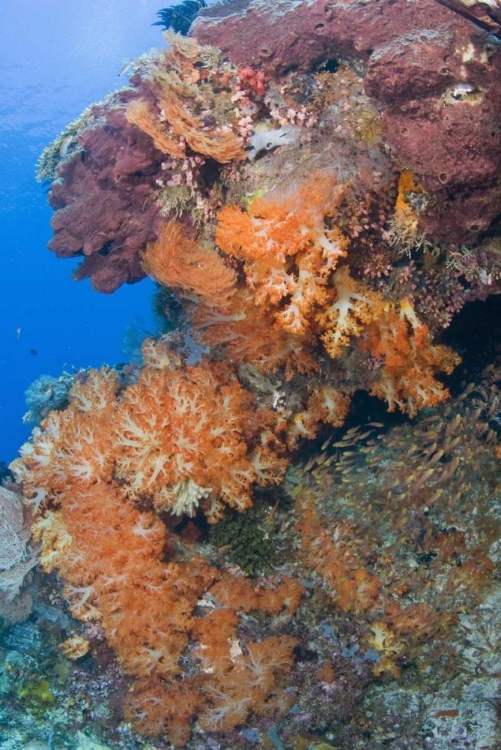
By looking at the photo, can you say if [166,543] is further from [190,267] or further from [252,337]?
[190,267]

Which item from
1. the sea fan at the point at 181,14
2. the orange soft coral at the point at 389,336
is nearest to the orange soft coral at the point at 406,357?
the orange soft coral at the point at 389,336

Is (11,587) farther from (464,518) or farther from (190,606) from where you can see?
(464,518)

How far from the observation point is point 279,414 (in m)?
6.13

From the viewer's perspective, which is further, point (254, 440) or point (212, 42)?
point (254, 440)

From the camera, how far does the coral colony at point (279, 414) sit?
460 centimetres

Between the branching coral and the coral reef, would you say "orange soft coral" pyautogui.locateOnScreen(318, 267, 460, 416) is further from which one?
the branching coral

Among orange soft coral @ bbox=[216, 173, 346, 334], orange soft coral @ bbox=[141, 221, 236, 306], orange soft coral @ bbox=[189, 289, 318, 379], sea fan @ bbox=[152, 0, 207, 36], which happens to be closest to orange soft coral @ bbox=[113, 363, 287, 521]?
orange soft coral @ bbox=[189, 289, 318, 379]

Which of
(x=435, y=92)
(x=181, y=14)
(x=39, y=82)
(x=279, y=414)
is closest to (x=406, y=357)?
(x=279, y=414)

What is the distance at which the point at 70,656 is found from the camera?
20.7ft

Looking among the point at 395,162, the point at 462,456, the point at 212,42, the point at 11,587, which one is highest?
the point at 212,42

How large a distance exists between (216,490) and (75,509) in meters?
1.77

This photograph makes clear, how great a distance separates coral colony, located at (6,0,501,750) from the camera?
15.1ft

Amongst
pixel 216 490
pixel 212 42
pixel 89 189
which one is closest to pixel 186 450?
pixel 216 490

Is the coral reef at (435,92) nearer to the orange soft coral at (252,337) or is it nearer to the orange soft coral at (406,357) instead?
the orange soft coral at (406,357)
